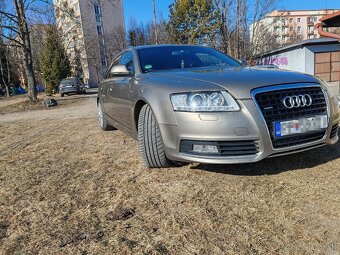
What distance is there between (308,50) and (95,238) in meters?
26.2

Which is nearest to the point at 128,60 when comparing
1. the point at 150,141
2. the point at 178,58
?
the point at 178,58

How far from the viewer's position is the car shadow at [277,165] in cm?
308

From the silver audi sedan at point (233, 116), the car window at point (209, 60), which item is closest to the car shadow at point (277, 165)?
the silver audi sedan at point (233, 116)

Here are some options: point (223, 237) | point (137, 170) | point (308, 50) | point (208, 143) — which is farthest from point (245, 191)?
point (308, 50)

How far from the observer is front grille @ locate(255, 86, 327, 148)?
2.61 m

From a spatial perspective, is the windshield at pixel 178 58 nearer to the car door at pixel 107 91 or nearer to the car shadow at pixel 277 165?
the car door at pixel 107 91

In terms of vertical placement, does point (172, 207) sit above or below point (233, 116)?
below

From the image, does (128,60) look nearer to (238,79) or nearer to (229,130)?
(238,79)

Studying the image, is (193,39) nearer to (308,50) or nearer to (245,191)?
(308,50)

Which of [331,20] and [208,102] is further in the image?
[331,20]

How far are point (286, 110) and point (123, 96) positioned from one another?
6.75 ft

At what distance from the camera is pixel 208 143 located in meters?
2.65

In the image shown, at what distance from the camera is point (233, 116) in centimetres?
257

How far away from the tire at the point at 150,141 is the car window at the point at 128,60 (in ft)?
2.79
